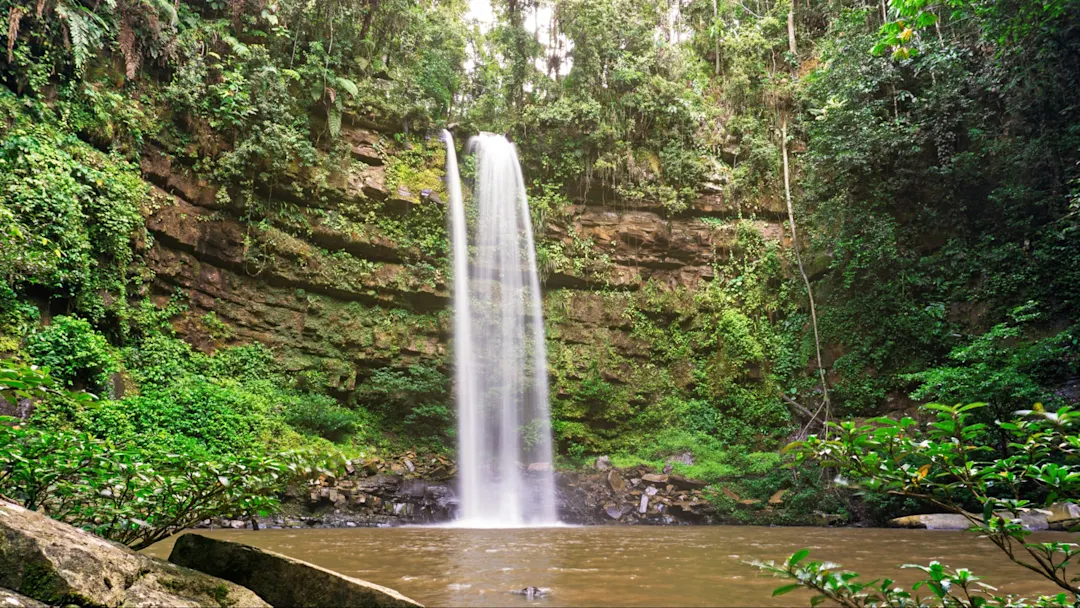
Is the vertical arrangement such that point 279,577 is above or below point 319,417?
below

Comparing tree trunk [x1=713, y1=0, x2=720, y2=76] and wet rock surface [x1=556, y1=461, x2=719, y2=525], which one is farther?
tree trunk [x1=713, y1=0, x2=720, y2=76]

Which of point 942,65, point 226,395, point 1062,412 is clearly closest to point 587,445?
point 226,395

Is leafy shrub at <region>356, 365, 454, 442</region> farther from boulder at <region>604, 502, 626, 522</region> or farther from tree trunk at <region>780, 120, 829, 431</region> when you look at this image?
tree trunk at <region>780, 120, 829, 431</region>

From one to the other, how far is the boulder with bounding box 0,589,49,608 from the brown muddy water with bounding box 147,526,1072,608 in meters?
2.30

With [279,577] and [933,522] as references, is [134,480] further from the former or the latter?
[933,522]

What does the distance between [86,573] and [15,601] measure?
40 centimetres

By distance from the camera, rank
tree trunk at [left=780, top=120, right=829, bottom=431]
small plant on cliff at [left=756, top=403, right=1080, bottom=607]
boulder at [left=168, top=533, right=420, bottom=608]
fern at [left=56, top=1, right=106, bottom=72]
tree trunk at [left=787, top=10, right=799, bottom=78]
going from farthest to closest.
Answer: tree trunk at [left=787, top=10, right=799, bottom=78] → tree trunk at [left=780, top=120, right=829, bottom=431] → fern at [left=56, top=1, right=106, bottom=72] → boulder at [left=168, top=533, right=420, bottom=608] → small plant on cliff at [left=756, top=403, right=1080, bottom=607]

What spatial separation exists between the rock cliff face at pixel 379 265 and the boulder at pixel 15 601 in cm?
1218

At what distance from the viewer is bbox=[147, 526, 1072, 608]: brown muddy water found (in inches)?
170

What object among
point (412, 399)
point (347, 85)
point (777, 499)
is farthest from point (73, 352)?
point (777, 499)

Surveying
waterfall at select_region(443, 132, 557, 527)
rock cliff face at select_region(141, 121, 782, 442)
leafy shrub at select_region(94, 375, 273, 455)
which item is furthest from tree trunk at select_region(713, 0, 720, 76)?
leafy shrub at select_region(94, 375, 273, 455)

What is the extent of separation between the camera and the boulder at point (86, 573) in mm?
2297


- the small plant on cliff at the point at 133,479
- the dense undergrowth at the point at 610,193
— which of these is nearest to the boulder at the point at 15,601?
the small plant on cliff at the point at 133,479

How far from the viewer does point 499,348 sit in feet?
53.0
